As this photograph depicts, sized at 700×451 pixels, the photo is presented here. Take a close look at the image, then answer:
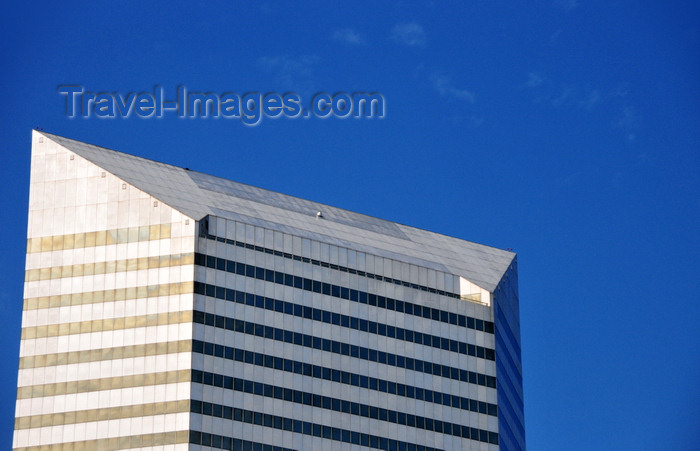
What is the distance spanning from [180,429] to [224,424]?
17.2ft

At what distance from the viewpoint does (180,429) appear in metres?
197

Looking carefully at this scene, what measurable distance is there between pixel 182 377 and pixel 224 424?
668cm

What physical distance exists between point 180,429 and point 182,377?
5.74m

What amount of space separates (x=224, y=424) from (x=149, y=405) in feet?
26.8

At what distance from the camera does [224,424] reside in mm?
199875

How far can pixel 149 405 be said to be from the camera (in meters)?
200

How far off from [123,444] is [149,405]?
4881 mm

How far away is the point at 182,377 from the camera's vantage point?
A: 199375 mm

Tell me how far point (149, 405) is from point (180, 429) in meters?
4.86

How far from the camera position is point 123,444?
198750 mm

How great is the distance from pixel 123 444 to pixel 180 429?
6631 millimetres
